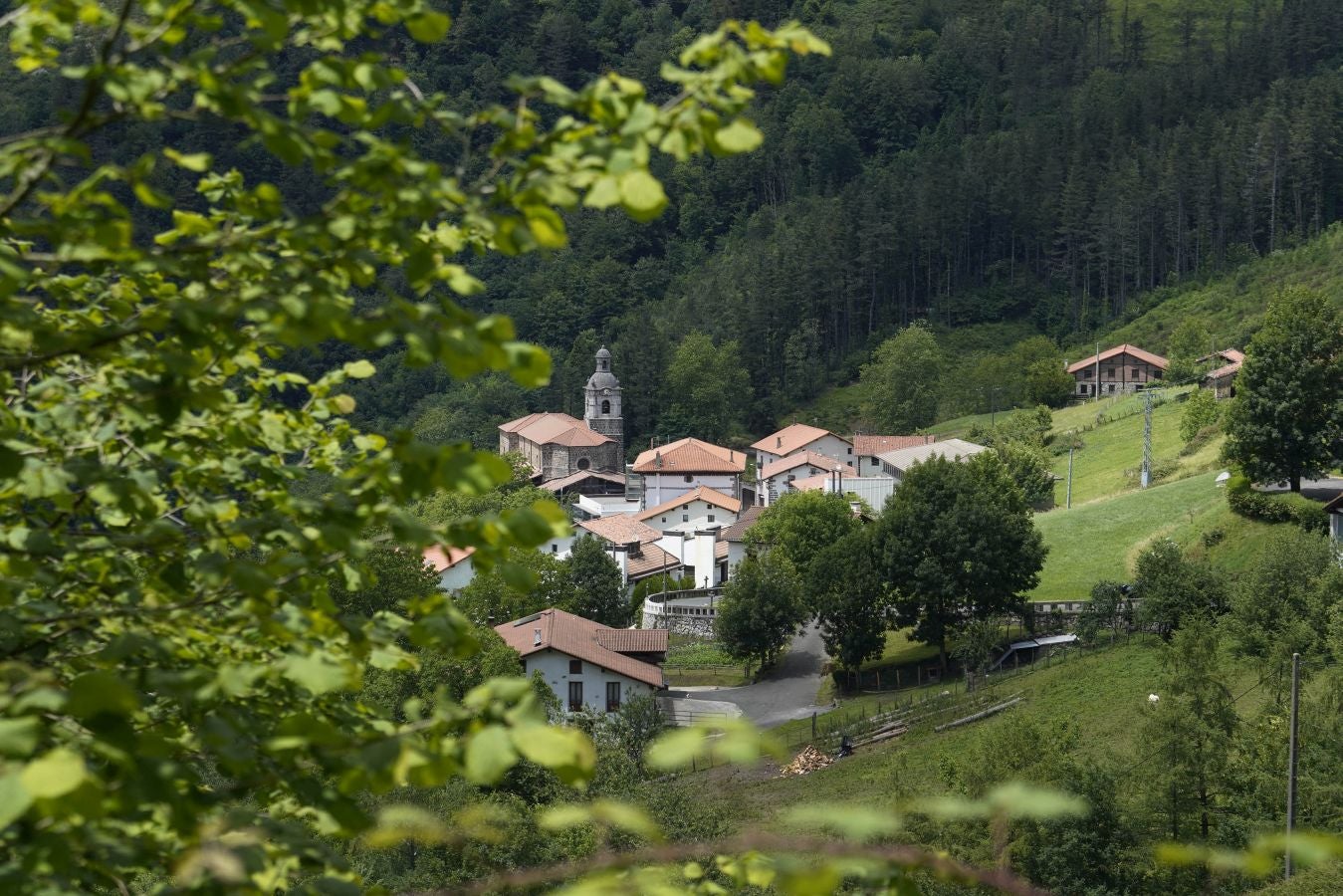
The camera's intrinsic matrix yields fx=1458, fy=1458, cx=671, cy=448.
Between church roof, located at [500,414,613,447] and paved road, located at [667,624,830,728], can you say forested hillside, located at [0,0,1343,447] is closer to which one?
church roof, located at [500,414,613,447]

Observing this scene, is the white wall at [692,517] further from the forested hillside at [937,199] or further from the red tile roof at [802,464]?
the forested hillside at [937,199]

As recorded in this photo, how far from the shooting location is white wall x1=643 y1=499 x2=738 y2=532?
7144cm

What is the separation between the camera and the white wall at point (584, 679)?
1780 inches

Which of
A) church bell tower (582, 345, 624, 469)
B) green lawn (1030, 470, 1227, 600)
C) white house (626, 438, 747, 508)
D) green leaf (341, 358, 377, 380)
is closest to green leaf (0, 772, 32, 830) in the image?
green leaf (341, 358, 377, 380)

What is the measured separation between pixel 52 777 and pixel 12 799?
3.1 inches

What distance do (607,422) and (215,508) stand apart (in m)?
85.2

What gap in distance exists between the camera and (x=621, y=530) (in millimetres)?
66562

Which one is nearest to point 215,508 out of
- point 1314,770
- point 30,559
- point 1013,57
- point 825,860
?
point 30,559

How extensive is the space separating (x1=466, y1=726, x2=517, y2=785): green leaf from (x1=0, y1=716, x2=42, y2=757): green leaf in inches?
35.0

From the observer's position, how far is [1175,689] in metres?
27.6

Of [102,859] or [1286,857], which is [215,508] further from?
[1286,857]

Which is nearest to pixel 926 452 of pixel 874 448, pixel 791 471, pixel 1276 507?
pixel 874 448

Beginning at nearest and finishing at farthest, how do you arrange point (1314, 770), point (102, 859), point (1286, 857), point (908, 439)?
point (102, 859)
point (1286, 857)
point (1314, 770)
point (908, 439)

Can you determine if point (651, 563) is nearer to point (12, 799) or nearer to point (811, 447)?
point (811, 447)
